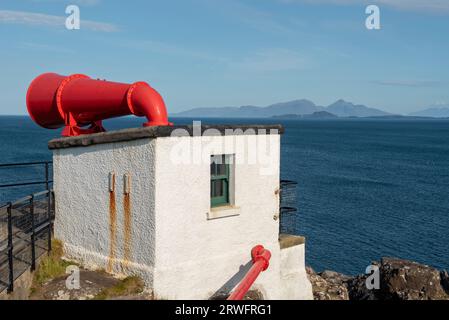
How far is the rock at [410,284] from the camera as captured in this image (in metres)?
16.5

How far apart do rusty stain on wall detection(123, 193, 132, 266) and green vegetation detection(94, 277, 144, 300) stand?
436 millimetres

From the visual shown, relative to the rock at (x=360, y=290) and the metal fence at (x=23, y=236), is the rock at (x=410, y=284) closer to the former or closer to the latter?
the rock at (x=360, y=290)

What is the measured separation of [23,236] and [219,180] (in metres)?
4.20

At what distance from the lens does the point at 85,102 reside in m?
11.5

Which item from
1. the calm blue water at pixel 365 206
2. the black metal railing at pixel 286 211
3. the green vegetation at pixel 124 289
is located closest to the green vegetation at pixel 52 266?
the green vegetation at pixel 124 289

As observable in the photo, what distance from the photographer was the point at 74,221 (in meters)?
11.2

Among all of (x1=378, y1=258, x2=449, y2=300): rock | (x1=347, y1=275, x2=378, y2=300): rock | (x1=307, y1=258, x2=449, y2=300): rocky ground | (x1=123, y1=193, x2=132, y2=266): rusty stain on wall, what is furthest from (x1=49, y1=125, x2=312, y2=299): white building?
(x1=347, y1=275, x2=378, y2=300): rock

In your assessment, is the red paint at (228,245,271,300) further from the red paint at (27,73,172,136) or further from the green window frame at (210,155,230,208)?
the red paint at (27,73,172,136)

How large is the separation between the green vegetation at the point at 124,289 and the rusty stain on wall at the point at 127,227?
0.44 m

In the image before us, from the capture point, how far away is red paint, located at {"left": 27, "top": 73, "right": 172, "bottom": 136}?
34.8 ft
